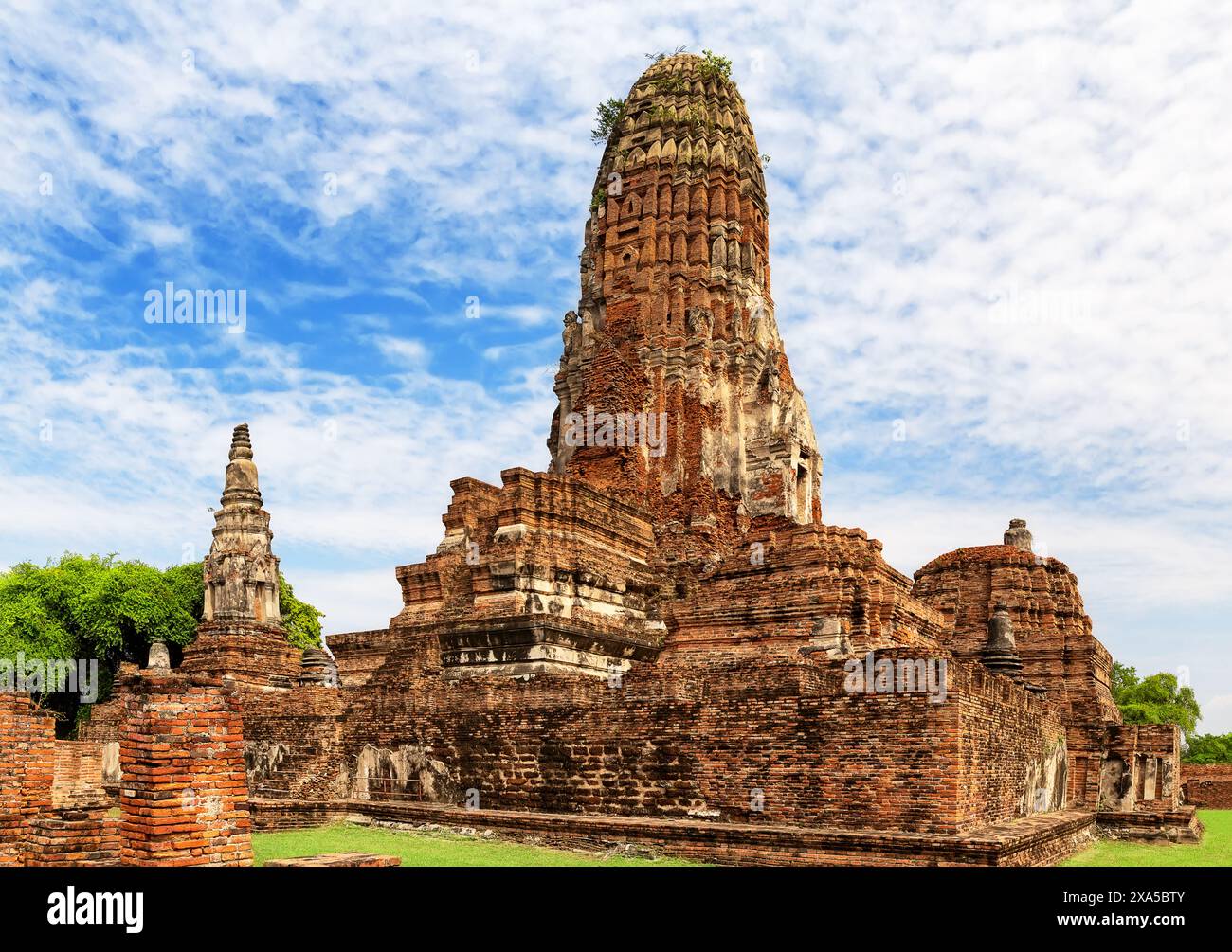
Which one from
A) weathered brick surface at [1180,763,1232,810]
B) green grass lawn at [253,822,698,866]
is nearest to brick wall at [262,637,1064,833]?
green grass lawn at [253,822,698,866]

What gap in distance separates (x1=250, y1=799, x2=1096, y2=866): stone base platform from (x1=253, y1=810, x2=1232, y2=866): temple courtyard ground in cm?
20

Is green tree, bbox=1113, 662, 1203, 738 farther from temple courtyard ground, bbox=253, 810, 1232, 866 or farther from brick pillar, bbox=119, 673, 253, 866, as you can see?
brick pillar, bbox=119, 673, 253, 866

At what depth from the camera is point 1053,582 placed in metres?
29.0

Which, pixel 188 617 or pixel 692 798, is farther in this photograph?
pixel 188 617

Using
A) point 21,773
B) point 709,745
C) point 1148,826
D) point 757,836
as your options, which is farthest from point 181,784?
point 1148,826

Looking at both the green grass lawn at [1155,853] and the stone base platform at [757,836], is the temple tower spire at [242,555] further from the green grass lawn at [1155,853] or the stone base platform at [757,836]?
the green grass lawn at [1155,853]

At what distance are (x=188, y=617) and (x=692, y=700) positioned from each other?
29.4 metres

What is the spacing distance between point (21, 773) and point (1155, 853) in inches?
552

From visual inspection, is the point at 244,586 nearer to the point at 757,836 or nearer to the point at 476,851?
the point at 476,851

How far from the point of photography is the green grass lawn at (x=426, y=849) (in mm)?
11352

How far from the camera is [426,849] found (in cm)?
1215

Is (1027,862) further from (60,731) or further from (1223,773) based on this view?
(60,731)

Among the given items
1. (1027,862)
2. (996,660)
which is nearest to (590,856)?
(1027,862)

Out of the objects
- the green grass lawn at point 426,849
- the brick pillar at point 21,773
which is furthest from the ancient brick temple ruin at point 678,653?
the green grass lawn at point 426,849
